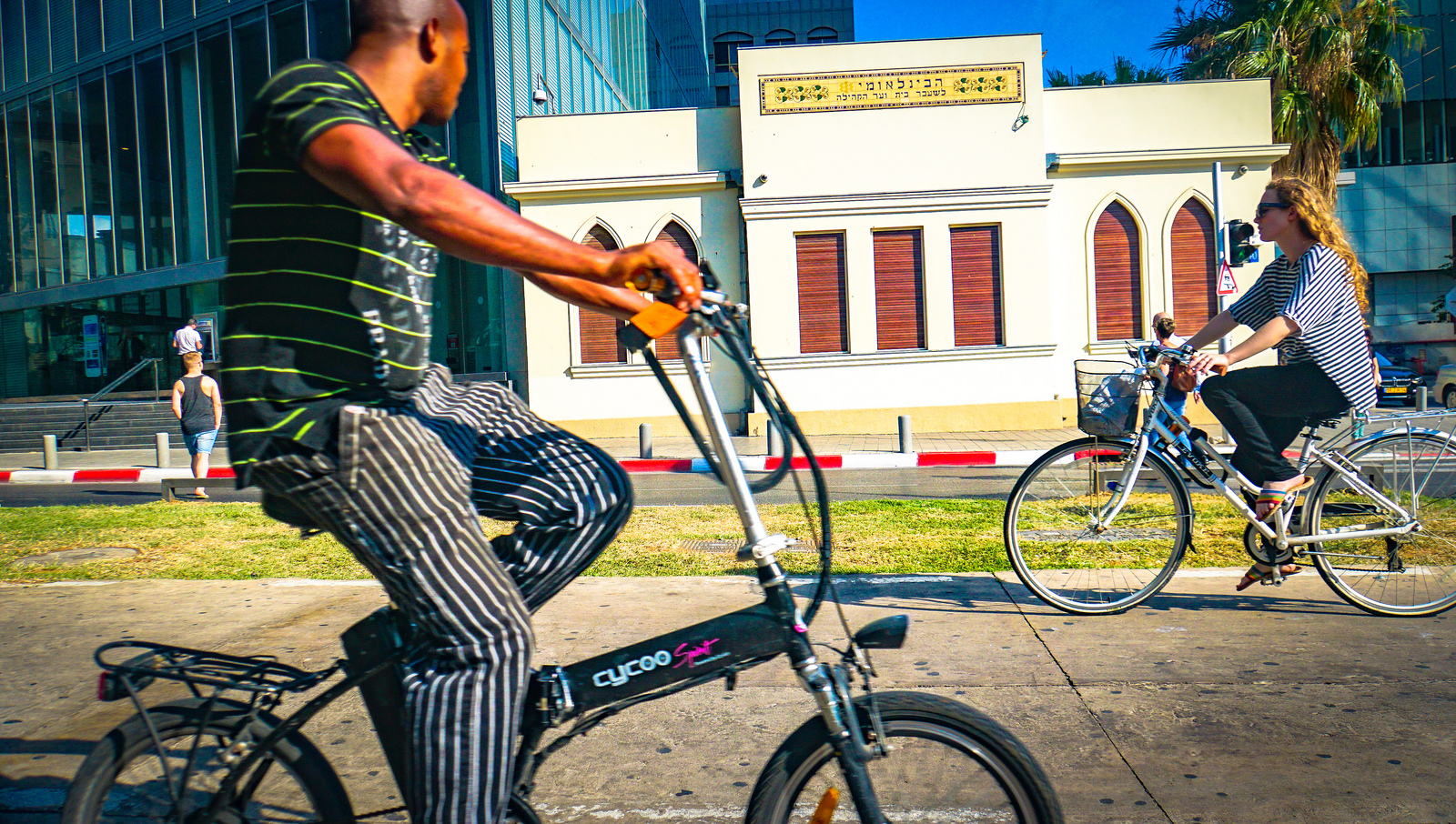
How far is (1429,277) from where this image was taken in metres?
34.9

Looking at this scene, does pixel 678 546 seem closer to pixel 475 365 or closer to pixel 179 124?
pixel 475 365

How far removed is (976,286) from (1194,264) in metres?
4.12

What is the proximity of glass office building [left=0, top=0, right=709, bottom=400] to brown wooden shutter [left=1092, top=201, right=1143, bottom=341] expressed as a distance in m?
11.0

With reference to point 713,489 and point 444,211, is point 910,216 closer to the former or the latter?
point 713,489

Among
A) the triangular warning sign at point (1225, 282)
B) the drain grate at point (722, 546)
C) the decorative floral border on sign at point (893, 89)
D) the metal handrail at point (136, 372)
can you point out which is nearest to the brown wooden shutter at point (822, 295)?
the decorative floral border on sign at point (893, 89)

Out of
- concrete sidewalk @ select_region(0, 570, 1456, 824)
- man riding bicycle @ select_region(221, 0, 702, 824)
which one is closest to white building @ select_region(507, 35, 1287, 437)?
concrete sidewalk @ select_region(0, 570, 1456, 824)

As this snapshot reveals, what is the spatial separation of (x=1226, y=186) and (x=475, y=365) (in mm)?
14491

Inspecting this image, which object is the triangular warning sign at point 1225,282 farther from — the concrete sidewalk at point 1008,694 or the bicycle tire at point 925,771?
the bicycle tire at point 925,771

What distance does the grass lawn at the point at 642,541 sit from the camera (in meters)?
5.52

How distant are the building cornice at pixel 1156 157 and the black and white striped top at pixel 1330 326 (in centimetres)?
1418

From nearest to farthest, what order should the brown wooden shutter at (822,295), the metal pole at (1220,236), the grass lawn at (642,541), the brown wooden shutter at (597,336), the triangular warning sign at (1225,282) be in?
the grass lawn at (642,541) < the metal pole at (1220,236) < the triangular warning sign at (1225,282) < the brown wooden shutter at (822,295) < the brown wooden shutter at (597,336)

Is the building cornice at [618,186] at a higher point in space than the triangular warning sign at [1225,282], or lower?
higher

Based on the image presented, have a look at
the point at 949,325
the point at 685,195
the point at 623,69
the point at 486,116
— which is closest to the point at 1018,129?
the point at 949,325

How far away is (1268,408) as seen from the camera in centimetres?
421
